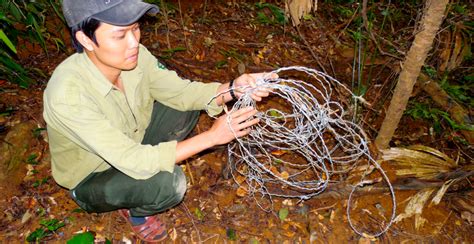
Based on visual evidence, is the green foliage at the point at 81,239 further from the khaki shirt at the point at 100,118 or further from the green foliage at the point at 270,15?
the green foliage at the point at 270,15

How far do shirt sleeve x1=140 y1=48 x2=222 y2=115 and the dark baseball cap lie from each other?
510 millimetres

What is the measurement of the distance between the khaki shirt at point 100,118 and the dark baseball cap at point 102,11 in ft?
0.83

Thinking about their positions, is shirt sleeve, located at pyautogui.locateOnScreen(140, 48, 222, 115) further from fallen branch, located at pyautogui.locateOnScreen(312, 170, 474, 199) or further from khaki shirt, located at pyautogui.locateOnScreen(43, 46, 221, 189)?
fallen branch, located at pyautogui.locateOnScreen(312, 170, 474, 199)

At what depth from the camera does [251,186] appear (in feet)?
8.09

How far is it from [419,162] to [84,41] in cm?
222

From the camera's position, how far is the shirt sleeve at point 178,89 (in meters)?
2.18

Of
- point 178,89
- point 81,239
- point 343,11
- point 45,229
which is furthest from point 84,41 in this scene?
point 343,11

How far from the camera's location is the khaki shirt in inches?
65.7

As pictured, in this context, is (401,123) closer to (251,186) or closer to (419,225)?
(419,225)

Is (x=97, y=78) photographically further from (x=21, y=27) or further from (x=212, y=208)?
(x=21, y=27)

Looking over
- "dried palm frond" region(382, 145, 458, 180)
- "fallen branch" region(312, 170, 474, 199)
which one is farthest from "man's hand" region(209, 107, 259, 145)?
"dried palm frond" region(382, 145, 458, 180)

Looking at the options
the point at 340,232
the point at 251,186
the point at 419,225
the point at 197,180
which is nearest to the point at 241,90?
the point at 251,186

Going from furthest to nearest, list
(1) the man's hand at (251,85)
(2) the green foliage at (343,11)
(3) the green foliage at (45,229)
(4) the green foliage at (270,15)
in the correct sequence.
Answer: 1. (2) the green foliage at (343,11)
2. (4) the green foliage at (270,15)
3. (3) the green foliage at (45,229)
4. (1) the man's hand at (251,85)

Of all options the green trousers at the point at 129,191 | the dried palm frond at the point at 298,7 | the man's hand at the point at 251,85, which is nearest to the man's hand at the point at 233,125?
the man's hand at the point at 251,85
